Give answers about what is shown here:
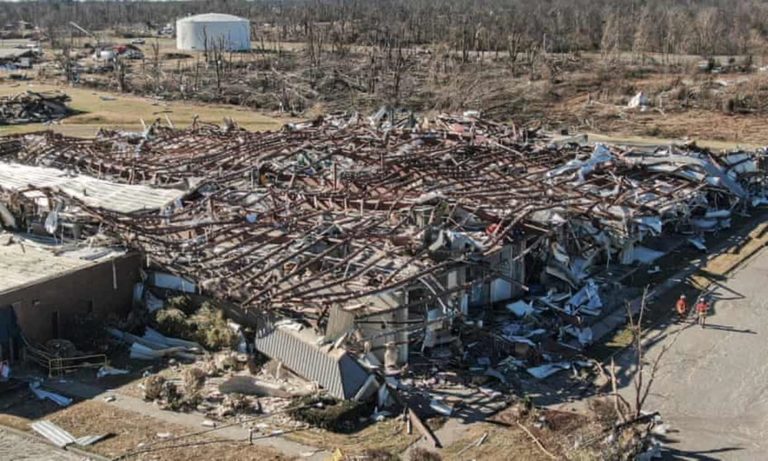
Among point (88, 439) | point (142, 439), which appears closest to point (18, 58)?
point (88, 439)

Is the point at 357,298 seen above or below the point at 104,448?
above

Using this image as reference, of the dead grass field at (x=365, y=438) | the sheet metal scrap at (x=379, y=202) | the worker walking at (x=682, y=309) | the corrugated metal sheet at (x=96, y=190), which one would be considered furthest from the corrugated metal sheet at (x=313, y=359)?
the worker walking at (x=682, y=309)

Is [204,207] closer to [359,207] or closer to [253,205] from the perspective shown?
[253,205]

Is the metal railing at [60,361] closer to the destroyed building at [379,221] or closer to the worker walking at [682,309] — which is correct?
the destroyed building at [379,221]

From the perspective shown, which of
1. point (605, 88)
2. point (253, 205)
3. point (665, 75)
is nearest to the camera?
point (253, 205)

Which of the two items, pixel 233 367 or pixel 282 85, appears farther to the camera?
pixel 282 85

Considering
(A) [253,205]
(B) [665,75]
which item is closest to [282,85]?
(B) [665,75]
